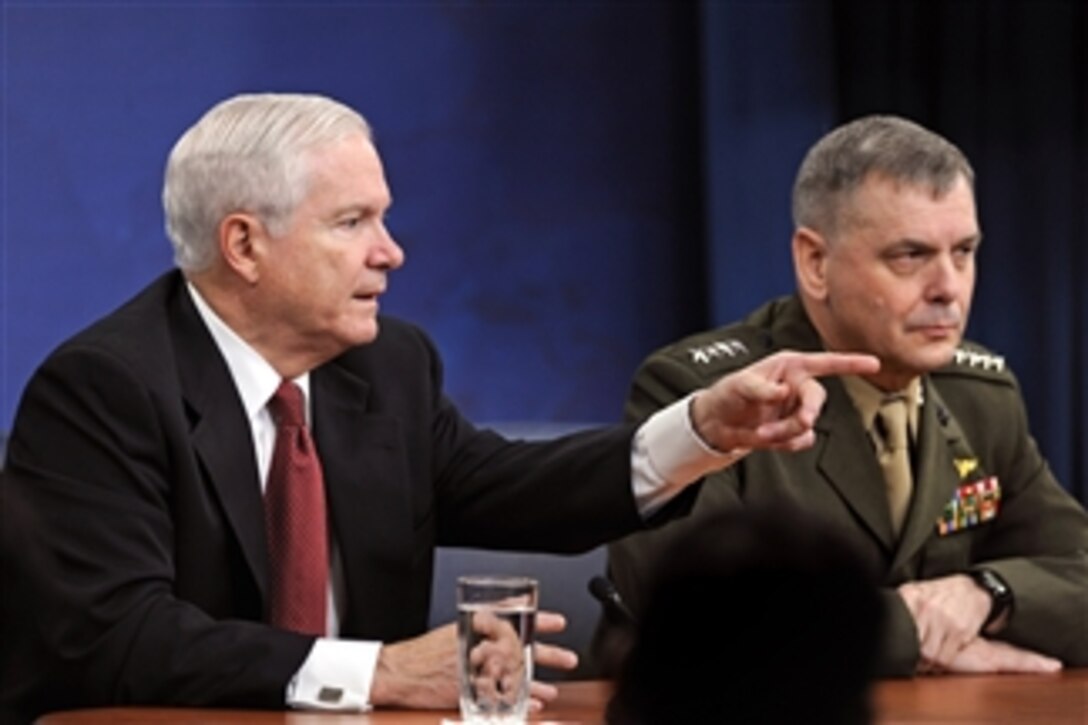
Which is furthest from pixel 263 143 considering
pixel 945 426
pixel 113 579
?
pixel 945 426

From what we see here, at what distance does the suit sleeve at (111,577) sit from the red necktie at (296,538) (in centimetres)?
7

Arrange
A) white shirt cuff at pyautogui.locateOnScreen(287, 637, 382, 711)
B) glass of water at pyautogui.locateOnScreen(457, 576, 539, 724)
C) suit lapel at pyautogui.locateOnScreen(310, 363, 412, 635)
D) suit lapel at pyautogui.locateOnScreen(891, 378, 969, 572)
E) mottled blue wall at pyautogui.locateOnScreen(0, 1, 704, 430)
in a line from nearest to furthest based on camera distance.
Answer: glass of water at pyautogui.locateOnScreen(457, 576, 539, 724) → white shirt cuff at pyautogui.locateOnScreen(287, 637, 382, 711) → suit lapel at pyautogui.locateOnScreen(310, 363, 412, 635) → suit lapel at pyautogui.locateOnScreen(891, 378, 969, 572) → mottled blue wall at pyautogui.locateOnScreen(0, 1, 704, 430)

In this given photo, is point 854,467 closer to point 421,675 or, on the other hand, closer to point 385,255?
point 385,255

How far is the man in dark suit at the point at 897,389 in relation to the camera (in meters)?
2.89

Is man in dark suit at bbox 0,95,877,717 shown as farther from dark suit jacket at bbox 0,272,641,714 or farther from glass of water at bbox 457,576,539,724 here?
glass of water at bbox 457,576,539,724

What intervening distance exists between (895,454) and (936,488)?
0.26 feet

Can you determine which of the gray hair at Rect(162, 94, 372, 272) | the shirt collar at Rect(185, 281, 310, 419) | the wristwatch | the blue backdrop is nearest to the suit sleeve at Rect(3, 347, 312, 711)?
the shirt collar at Rect(185, 281, 310, 419)

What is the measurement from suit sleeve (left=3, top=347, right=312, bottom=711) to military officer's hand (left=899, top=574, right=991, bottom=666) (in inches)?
33.2

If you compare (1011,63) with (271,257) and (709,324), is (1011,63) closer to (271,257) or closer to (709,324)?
(709,324)

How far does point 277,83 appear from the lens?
161 inches

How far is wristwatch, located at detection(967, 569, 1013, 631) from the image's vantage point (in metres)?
2.69

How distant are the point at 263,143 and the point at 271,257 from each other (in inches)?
5.6

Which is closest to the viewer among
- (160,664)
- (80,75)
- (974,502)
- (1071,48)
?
(160,664)

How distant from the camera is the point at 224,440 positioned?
2.39 metres
